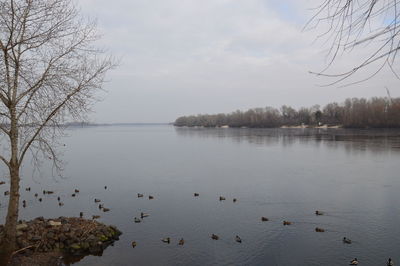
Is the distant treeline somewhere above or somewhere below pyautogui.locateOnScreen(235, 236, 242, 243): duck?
above

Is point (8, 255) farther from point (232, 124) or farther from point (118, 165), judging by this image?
point (232, 124)

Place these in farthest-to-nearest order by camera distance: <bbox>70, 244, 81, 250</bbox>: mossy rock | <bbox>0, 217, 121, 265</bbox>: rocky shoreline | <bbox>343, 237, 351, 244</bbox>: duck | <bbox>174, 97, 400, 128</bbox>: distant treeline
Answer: <bbox>174, 97, 400, 128</bbox>: distant treeline, <bbox>343, 237, 351, 244</bbox>: duck, <bbox>70, 244, 81, 250</bbox>: mossy rock, <bbox>0, 217, 121, 265</bbox>: rocky shoreline

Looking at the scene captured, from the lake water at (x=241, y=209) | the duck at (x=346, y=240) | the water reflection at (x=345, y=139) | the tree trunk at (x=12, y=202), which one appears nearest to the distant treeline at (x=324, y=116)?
the water reflection at (x=345, y=139)

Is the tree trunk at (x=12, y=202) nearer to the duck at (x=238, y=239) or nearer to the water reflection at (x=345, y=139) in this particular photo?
the duck at (x=238, y=239)

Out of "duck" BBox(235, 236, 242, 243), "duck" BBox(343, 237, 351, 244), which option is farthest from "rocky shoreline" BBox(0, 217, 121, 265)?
"duck" BBox(343, 237, 351, 244)

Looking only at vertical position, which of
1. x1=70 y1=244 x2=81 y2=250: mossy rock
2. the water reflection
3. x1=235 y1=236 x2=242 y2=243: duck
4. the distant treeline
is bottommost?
x1=235 y1=236 x2=242 y2=243: duck

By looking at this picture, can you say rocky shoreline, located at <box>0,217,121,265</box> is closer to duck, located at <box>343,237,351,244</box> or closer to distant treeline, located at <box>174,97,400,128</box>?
duck, located at <box>343,237,351,244</box>

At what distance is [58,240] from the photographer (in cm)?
1496

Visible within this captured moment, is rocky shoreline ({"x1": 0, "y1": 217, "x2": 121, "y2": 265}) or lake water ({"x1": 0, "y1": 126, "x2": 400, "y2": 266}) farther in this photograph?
lake water ({"x1": 0, "y1": 126, "x2": 400, "y2": 266})

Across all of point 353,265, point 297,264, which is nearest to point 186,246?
point 297,264

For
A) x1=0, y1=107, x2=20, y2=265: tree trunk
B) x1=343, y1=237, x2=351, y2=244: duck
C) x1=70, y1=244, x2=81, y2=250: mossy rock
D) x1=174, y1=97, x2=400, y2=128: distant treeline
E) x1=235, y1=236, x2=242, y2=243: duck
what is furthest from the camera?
x1=174, y1=97, x2=400, y2=128: distant treeline

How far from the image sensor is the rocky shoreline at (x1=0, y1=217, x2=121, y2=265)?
44.5 ft

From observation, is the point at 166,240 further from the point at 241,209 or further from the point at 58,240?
the point at 241,209

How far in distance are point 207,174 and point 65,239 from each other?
2006cm
